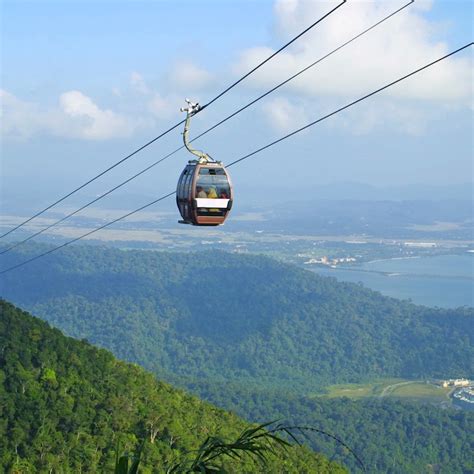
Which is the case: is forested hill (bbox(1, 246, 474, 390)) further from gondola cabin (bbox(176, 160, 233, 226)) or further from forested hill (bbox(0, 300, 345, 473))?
gondola cabin (bbox(176, 160, 233, 226))

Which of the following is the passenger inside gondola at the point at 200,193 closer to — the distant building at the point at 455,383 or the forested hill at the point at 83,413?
the forested hill at the point at 83,413

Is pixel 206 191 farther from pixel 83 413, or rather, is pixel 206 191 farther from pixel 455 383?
pixel 455 383

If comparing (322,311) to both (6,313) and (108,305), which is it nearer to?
(108,305)

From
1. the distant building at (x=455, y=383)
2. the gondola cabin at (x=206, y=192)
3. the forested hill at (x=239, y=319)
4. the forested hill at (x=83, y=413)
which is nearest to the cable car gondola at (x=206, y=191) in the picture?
the gondola cabin at (x=206, y=192)

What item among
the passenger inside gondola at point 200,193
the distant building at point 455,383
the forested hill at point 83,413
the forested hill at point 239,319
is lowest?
the distant building at point 455,383

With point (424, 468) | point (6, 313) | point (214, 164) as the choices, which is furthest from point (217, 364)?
point (214, 164)

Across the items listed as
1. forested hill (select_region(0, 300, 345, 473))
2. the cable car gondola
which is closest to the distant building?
forested hill (select_region(0, 300, 345, 473))
